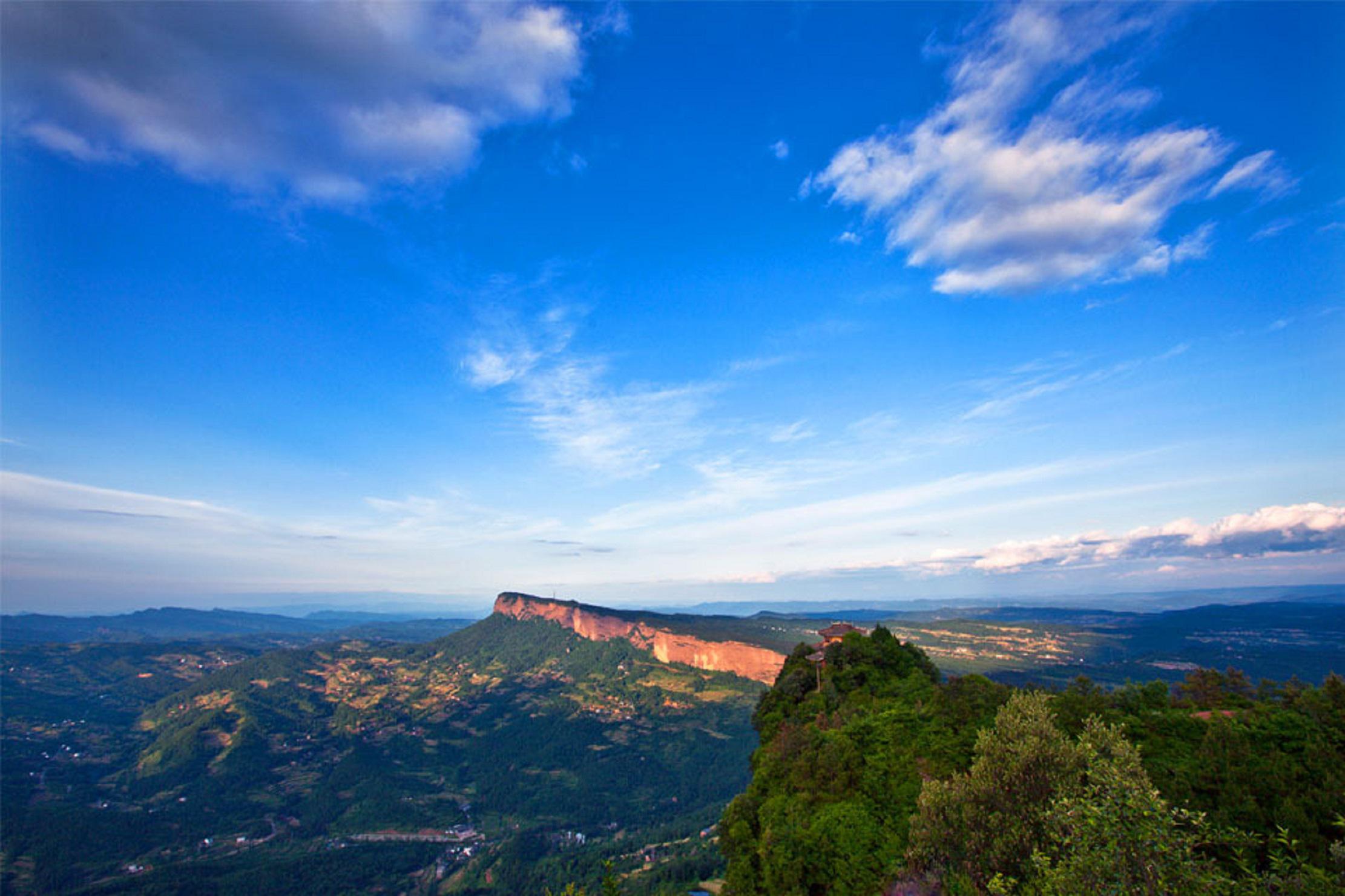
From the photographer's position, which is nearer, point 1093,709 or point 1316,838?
point 1316,838

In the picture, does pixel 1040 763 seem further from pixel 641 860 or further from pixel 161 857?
pixel 161 857

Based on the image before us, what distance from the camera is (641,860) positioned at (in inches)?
4754

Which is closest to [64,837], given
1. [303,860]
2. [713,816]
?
[303,860]

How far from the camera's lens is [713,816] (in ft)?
478

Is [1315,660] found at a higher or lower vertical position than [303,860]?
higher

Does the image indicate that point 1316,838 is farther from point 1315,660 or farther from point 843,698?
point 1315,660

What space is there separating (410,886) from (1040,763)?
164 metres

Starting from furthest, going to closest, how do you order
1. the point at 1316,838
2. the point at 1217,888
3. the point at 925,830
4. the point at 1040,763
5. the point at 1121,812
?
the point at 925,830, the point at 1040,763, the point at 1316,838, the point at 1121,812, the point at 1217,888

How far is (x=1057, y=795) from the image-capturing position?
70.3 ft

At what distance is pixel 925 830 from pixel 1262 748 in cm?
1556

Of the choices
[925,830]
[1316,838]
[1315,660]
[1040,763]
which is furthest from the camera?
[1315,660]

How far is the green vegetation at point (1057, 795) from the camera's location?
1448 centimetres

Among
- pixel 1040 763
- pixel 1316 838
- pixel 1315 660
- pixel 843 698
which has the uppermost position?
pixel 1040 763

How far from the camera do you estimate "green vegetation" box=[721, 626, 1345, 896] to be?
47.5 ft
